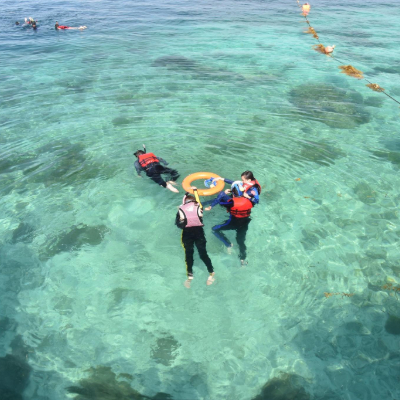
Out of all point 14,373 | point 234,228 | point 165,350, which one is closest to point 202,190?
point 234,228

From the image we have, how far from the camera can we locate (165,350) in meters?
6.47

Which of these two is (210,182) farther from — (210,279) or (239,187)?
(210,279)

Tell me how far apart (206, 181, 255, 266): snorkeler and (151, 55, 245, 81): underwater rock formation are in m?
11.9

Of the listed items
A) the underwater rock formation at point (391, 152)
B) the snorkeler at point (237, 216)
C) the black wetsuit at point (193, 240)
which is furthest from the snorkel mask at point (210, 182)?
the underwater rock formation at point (391, 152)

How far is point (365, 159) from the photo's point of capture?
11.9 m

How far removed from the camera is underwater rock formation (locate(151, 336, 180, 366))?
634 centimetres

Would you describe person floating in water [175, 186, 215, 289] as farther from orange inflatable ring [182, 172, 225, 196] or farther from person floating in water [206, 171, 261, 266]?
orange inflatable ring [182, 172, 225, 196]

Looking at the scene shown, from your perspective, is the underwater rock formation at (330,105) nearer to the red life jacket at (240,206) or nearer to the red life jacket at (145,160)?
the red life jacket at (145,160)

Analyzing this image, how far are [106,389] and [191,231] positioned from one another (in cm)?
340

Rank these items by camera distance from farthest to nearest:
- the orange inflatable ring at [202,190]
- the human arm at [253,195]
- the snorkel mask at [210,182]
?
the snorkel mask at [210,182], the orange inflatable ring at [202,190], the human arm at [253,195]

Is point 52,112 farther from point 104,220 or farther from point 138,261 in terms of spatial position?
point 138,261

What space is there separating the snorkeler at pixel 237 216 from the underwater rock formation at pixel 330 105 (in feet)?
26.8

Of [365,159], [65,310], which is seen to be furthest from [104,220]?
[365,159]

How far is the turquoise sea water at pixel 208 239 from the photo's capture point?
6.22 metres
